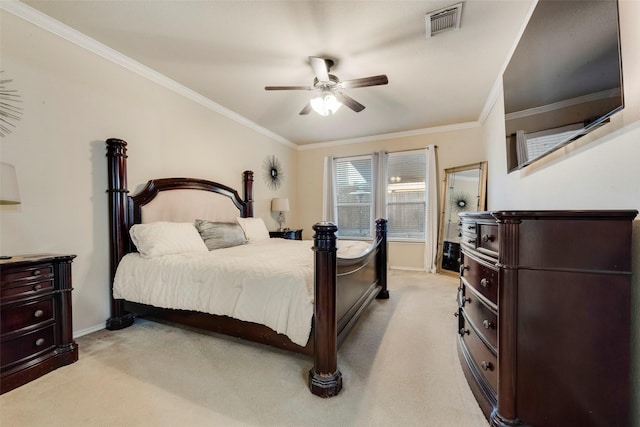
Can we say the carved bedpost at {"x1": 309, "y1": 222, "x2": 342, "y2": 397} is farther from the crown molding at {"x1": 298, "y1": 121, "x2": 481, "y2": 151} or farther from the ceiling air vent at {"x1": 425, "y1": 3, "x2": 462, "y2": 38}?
the crown molding at {"x1": 298, "y1": 121, "x2": 481, "y2": 151}

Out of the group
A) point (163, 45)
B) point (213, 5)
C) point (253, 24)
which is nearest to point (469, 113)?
point (253, 24)

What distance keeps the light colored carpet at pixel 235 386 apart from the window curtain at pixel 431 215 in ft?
8.00

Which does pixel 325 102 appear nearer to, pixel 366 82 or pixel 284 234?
pixel 366 82

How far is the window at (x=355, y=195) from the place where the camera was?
5.29 metres

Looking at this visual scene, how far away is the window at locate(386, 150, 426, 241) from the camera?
4.90m

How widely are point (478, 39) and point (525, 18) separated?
0.34m

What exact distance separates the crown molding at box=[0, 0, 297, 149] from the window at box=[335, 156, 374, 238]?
98.7 inches

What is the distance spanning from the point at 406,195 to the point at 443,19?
10.7ft

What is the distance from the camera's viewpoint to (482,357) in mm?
1396

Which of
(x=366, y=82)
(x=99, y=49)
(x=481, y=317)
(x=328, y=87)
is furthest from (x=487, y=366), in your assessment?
(x=99, y=49)

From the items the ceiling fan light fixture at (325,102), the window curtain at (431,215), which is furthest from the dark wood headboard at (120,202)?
the window curtain at (431,215)

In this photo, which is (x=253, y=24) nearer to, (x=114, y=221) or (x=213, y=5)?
(x=213, y=5)

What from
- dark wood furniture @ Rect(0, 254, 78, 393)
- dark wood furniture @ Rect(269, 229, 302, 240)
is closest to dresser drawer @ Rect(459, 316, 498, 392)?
dark wood furniture @ Rect(0, 254, 78, 393)

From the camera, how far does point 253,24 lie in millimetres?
2137
